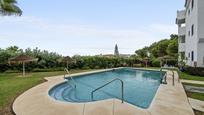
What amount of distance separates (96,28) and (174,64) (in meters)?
12.6

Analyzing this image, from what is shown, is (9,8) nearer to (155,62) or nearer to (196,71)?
(196,71)

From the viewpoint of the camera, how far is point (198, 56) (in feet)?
59.3

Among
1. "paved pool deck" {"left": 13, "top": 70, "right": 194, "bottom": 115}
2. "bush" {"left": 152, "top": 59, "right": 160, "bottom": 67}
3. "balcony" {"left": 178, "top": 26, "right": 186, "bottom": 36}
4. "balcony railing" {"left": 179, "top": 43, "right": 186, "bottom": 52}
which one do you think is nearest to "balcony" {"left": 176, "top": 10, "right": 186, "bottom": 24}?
"balcony" {"left": 178, "top": 26, "right": 186, "bottom": 36}

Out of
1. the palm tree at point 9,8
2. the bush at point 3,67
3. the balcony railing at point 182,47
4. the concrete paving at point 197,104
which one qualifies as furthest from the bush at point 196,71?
the bush at point 3,67

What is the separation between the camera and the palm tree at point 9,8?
14734 mm

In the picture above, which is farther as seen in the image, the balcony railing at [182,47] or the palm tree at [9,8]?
the balcony railing at [182,47]

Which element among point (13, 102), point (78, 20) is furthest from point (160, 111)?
point (78, 20)

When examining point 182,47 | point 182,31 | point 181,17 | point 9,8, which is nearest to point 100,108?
point 9,8

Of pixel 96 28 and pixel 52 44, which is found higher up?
pixel 96 28

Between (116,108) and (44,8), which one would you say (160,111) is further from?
(44,8)

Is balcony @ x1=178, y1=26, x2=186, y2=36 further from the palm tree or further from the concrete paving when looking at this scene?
the concrete paving

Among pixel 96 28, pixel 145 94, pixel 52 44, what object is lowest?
pixel 145 94

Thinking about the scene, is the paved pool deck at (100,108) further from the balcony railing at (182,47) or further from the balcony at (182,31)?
the balcony at (182,31)

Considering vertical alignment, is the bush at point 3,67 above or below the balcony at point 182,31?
below
